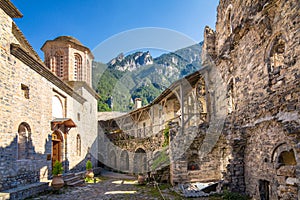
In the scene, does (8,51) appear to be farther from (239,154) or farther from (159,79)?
(159,79)

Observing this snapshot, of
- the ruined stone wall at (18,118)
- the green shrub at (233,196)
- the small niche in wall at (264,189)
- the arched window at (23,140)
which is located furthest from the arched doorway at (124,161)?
the small niche in wall at (264,189)

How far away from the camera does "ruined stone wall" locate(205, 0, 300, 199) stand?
5.71 m

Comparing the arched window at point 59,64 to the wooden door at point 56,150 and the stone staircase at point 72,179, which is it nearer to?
the wooden door at point 56,150

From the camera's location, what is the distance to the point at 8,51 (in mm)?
9016

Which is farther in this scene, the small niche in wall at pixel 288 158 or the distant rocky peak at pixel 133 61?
the distant rocky peak at pixel 133 61

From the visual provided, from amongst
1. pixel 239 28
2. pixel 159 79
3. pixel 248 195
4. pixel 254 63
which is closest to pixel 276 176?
pixel 248 195

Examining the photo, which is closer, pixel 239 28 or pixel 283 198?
pixel 283 198

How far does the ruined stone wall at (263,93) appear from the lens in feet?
18.7

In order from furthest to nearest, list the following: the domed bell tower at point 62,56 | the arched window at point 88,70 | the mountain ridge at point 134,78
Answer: the mountain ridge at point 134,78 < the arched window at point 88,70 < the domed bell tower at point 62,56

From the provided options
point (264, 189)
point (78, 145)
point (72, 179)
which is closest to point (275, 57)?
point (264, 189)

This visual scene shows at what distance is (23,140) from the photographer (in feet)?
33.2

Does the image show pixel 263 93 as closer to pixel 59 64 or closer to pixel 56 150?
pixel 56 150

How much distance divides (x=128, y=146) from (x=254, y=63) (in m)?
15.9

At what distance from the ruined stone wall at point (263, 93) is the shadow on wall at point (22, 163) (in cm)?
800
